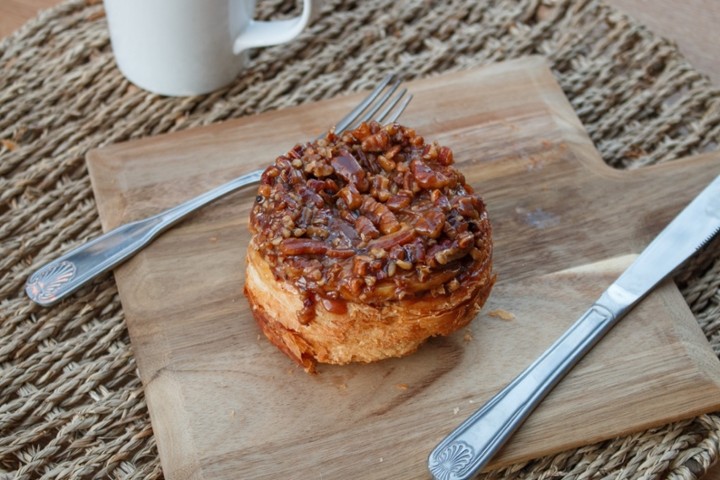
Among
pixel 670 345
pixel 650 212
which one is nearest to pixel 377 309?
pixel 670 345

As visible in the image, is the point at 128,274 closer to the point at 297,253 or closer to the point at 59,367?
the point at 59,367

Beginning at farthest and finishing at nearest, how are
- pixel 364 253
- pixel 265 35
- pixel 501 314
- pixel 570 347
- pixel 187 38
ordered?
pixel 265 35 < pixel 187 38 < pixel 501 314 < pixel 570 347 < pixel 364 253

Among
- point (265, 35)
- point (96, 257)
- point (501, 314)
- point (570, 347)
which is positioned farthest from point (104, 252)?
point (570, 347)

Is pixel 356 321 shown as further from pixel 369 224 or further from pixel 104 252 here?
pixel 104 252

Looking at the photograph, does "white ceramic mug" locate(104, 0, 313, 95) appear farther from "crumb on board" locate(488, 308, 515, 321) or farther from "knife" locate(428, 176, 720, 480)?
"knife" locate(428, 176, 720, 480)

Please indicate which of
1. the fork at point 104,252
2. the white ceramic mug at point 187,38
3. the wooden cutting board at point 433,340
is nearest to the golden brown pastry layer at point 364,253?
the wooden cutting board at point 433,340

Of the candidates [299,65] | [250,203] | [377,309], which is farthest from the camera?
[299,65]
